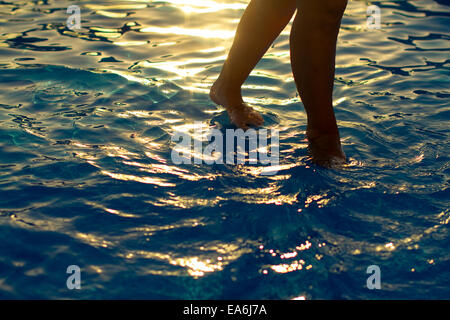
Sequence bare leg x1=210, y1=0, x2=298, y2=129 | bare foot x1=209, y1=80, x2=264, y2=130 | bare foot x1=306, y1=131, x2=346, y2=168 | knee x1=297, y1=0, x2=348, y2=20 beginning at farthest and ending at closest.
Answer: bare foot x1=209, y1=80, x2=264, y2=130 → bare leg x1=210, y1=0, x2=298, y2=129 → bare foot x1=306, y1=131, x2=346, y2=168 → knee x1=297, y1=0, x2=348, y2=20

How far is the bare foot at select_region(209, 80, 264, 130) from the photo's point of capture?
113 inches

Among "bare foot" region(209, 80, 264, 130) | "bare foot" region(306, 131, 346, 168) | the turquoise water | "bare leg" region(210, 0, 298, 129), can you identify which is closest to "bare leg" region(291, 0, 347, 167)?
"bare foot" region(306, 131, 346, 168)

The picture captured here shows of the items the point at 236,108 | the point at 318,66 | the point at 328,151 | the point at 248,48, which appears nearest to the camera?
the point at 318,66

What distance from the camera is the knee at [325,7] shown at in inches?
82.7

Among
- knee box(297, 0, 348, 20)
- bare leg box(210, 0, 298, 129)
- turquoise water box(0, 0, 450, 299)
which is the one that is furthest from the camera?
bare leg box(210, 0, 298, 129)

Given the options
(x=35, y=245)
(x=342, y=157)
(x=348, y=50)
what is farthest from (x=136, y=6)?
(x=35, y=245)

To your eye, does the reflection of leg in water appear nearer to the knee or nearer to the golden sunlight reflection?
the knee

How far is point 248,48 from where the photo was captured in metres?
2.77

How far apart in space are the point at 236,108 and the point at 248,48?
1.21 feet

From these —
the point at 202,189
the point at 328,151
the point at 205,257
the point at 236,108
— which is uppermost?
the point at 236,108

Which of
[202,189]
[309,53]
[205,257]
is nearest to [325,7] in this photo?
[309,53]

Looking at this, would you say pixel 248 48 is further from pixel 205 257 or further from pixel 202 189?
pixel 205 257
